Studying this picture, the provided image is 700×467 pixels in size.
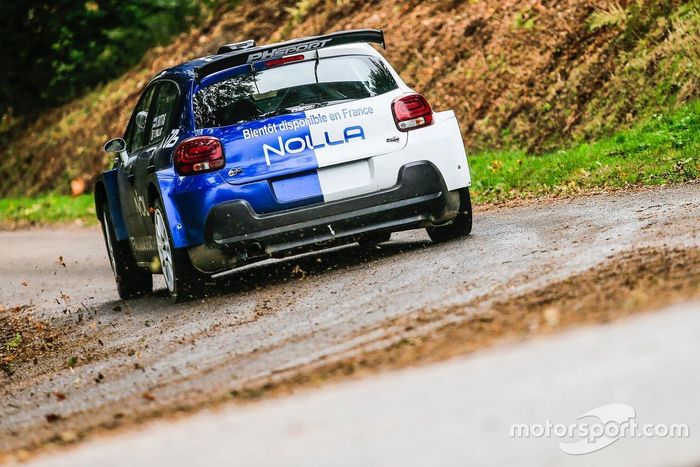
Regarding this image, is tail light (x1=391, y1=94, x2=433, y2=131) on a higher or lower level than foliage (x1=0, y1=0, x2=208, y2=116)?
A: lower

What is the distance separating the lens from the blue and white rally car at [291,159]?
9.30m

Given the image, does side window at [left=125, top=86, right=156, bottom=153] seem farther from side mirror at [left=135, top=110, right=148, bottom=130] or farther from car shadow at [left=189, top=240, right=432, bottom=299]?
car shadow at [left=189, top=240, right=432, bottom=299]

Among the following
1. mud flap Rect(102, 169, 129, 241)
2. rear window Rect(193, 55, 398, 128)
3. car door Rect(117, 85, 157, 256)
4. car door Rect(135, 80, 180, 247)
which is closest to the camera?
rear window Rect(193, 55, 398, 128)

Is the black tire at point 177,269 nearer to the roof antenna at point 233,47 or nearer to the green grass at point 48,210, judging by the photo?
the roof antenna at point 233,47

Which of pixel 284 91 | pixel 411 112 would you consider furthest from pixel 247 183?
pixel 411 112

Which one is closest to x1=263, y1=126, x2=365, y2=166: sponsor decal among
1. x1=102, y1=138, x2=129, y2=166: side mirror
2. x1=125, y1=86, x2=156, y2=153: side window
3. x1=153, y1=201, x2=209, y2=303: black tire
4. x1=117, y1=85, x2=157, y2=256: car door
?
x1=153, y1=201, x2=209, y2=303: black tire

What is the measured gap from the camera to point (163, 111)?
10.3 metres

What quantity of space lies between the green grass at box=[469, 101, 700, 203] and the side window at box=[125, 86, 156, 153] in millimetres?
4166

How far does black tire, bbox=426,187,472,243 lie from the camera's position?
10.1 metres

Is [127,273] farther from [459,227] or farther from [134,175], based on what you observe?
[459,227]

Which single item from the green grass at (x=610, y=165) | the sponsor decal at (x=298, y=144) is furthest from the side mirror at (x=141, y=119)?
the green grass at (x=610, y=165)

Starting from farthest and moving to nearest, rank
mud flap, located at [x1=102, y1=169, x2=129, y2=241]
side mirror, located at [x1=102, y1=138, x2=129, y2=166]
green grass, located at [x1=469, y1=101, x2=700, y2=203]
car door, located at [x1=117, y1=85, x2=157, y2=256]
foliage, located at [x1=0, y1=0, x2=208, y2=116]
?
1. foliage, located at [x1=0, y1=0, x2=208, y2=116]
2. green grass, located at [x1=469, y1=101, x2=700, y2=203]
3. mud flap, located at [x1=102, y1=169, x2=129, y2=241]
4. side mirror, located at [x1=102, y1=138, x2=129, y2=166]
5. car door, located at [x1=117, y1=85, x2=157, y2=256]

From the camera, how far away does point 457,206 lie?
32.6 ft

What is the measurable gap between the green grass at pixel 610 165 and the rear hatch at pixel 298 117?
3152 mm
